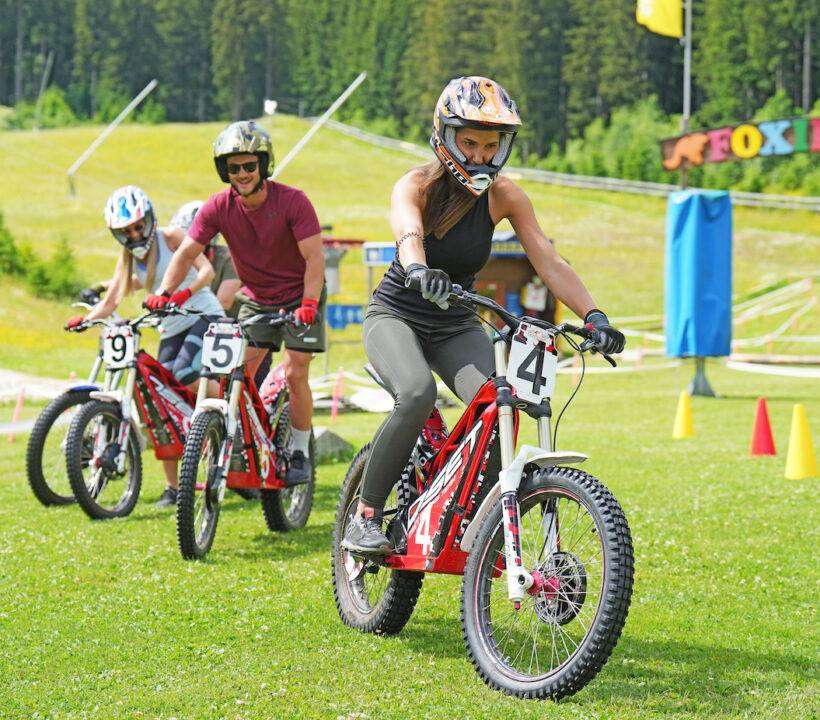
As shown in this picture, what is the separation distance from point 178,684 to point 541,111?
107112mm

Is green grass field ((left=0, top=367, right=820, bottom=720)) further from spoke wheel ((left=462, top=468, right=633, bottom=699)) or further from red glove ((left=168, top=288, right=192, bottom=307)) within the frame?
red glove ((left=168, top=288, right=192, bottom=307))

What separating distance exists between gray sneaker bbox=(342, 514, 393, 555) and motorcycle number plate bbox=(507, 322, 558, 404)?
3.07 ft

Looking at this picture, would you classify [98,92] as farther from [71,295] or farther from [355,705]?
[355,705]

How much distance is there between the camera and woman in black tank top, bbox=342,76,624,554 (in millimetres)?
4914

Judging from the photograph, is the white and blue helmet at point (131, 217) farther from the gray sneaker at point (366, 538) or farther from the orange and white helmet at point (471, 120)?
the orange and white helmet at point (471, 120)

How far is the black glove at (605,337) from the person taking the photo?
4633 mm

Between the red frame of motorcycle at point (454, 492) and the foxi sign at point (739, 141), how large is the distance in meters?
21.0

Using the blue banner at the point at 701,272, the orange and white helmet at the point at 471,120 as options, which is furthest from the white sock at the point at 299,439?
the blue banner at the point at 701,272

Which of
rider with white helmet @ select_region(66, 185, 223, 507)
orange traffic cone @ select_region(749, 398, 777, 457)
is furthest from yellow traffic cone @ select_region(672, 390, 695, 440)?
rider with white helmet @ select_region(66, 185, 223, 507)


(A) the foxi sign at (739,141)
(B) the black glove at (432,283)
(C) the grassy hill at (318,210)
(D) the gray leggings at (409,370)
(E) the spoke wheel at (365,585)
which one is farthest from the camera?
(C) the grassy hill at (318,210)

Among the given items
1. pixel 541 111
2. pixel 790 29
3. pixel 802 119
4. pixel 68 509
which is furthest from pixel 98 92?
pixel 68 509

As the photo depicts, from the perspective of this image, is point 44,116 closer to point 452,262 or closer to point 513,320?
point 452,262

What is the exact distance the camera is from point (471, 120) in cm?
485

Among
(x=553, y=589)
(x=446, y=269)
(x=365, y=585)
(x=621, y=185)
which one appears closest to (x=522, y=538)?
(x=553, y=589)
